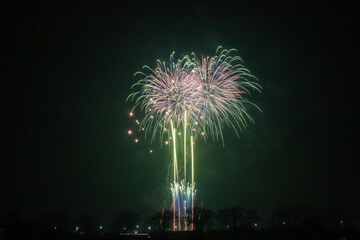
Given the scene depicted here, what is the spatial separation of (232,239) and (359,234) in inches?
389

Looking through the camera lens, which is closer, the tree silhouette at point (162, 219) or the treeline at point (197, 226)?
the treeline at point (197, 226)

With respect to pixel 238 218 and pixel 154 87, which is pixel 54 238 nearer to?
pixel 154 87

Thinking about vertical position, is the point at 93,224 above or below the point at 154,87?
below

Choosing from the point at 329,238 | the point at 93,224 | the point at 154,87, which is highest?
the point at 154,87

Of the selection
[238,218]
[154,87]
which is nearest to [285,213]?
[238,218]

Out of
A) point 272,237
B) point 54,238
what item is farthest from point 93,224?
point 272,237

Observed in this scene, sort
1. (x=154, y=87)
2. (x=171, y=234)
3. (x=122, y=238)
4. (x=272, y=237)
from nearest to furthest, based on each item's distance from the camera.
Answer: (x=272, y=237)
(x=154, y=87)
(x=122, y=238)
(x=171, y=234)

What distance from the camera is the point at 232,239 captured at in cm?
3039

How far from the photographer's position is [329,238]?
26094 mm

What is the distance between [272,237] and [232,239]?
153 inches

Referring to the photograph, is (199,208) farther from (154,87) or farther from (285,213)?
(154,87)

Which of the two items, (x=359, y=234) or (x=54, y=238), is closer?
(x=359, y=234)

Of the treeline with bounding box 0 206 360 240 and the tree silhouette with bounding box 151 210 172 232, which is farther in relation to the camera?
the tree silhouette with bounding box 151 210 172 232

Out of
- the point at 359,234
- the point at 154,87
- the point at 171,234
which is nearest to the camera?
the point at 359,234
